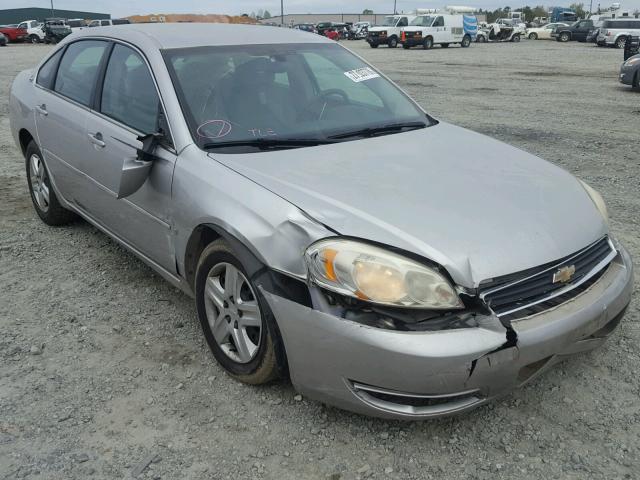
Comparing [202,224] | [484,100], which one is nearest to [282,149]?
A: [202,224]

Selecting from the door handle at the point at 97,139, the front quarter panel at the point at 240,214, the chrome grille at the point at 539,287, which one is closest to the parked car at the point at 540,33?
the door handle at the point at 97,139

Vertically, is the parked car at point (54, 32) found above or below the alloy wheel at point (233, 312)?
above

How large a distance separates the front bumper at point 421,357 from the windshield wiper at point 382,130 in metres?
1.22

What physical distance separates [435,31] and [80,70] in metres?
32.4

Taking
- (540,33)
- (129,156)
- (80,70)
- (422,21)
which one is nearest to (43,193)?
(80,70)

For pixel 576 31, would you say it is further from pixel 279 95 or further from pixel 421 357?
pixel 421 357

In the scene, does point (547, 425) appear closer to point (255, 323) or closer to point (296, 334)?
point (296, 334)

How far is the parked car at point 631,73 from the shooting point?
42.4 feet

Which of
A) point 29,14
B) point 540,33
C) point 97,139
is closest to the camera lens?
point 97,139

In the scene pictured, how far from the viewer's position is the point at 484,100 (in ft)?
39.6

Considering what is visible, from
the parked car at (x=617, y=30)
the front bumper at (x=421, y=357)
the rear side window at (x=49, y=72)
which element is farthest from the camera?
the parked car at (x=617, y=30)

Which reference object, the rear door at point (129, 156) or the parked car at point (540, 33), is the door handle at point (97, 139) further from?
the parked car at point (540, 33)

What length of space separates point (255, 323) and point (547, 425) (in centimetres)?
130

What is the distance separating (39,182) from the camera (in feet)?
15.6
